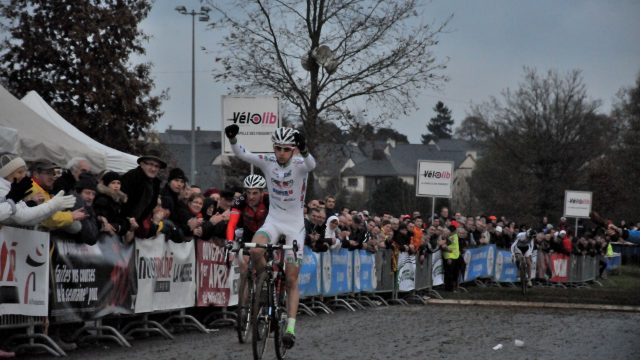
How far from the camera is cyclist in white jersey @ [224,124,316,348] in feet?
37.7

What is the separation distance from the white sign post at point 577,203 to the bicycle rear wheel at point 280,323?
118 feet

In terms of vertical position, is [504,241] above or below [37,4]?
below

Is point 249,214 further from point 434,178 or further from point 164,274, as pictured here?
point 434,178

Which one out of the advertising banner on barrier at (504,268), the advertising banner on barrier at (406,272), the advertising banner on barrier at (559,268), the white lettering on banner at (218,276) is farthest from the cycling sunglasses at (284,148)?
the advertising banner on barrier at (559,268)

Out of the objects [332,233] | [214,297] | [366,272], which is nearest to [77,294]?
[214,297]

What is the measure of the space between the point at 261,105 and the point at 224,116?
24.3 inches

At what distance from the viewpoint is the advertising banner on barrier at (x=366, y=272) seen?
2175 cm

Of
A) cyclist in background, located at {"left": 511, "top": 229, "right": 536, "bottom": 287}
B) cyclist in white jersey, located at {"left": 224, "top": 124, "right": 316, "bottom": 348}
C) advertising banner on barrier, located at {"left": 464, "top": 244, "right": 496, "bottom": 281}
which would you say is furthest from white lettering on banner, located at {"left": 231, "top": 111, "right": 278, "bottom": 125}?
cyclist in background, located at {"left": 511, "top": 229, "right": 536, "bottom": 287}

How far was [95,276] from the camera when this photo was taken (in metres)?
12.5

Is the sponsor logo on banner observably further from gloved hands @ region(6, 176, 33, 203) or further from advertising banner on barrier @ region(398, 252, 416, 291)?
gloved hands @ region(6, 176, 33, 203)

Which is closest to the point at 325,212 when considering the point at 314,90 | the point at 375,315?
the point at 375,315

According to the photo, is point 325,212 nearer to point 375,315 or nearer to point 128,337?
point 375,315

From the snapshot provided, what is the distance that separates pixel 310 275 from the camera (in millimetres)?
19078

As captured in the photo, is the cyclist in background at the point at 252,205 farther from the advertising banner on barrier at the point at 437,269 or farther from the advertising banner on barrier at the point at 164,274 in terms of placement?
the advertising banner on barrier at the point at 437,269
